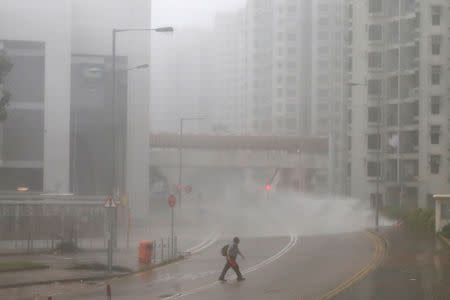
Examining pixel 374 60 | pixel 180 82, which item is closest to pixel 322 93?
pixel 180 82

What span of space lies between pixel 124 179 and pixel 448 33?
2705cm

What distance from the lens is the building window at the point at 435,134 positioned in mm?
59688

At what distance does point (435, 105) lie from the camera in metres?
59.6

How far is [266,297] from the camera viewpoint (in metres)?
17.9

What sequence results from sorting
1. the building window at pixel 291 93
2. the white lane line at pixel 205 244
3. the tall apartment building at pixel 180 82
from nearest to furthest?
the white lane line at pixel 205 244 → the tall apartment building at pixel 180 82 → the building window at pixel 291 93

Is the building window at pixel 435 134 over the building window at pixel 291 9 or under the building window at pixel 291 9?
under

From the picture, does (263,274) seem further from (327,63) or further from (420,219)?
(327,63)

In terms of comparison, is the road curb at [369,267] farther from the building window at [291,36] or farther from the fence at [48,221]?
the building window at [291,36]

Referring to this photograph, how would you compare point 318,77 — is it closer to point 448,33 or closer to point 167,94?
point 167,94

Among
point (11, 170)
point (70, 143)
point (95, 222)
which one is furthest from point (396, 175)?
point (95, 222)

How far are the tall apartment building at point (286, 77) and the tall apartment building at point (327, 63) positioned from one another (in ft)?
9.00

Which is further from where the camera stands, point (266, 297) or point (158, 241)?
point (158, 241)

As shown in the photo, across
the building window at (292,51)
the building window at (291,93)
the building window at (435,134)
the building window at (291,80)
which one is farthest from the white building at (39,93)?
the building window at (292,51)

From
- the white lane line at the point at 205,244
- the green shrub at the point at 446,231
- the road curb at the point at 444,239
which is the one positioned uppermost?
the green shrub at the point at 446,231
